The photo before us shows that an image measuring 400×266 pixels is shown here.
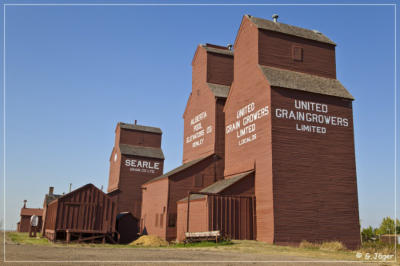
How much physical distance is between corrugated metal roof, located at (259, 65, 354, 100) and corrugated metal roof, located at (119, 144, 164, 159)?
1058 inches

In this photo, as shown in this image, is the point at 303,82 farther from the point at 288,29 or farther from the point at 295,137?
the point at 288,29

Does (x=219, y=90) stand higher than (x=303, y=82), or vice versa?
(x=219, y=90)

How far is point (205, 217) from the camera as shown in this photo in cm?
2770

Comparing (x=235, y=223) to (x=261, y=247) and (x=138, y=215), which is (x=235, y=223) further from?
(x=138, y=215)

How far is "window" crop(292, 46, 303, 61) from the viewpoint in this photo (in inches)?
1251

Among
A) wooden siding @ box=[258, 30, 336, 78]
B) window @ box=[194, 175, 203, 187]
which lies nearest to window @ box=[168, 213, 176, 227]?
window @ box=[194, 175, 203, 187]

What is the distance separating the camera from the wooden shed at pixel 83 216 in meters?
32.1

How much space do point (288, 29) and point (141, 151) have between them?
93.1ft

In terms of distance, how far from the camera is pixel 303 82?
1185 inches

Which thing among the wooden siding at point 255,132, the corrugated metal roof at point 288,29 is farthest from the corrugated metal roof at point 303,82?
the corrugated metal roof at point 288,29

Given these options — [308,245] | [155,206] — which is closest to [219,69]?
[155,206]

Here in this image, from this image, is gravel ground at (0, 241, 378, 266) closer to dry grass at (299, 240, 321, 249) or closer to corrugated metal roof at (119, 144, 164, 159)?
dry grass at (299, 240, 321, 249)

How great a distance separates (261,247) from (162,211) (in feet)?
46.7

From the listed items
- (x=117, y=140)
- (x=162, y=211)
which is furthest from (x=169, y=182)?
(x=117, y=140)
